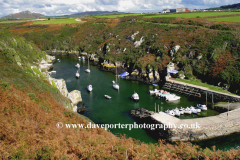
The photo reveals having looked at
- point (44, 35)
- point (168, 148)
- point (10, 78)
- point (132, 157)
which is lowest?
point (168, 148)

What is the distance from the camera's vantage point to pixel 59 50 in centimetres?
12175

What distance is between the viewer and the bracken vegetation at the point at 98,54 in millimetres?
11852

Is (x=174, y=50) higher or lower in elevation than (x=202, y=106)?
higher

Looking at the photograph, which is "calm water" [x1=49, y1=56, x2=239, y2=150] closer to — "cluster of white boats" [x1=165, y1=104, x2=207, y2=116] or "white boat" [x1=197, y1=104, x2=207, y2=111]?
"white boat" [x1=197, y1=104, x2=207, y2=111]

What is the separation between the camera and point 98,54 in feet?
307

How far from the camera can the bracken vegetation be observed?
38.9 ft

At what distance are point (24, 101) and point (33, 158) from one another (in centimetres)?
948

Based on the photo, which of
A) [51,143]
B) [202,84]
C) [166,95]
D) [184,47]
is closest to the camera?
[51,143]

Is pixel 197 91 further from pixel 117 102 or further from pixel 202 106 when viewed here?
pixel 117 102

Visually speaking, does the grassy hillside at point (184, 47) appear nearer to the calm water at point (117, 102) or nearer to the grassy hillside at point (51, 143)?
the calm water at point (117, 102)

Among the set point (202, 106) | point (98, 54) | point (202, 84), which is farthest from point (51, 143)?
point (98, 54)

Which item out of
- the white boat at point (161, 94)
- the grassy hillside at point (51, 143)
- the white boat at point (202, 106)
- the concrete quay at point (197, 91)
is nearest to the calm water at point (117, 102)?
the white boat at point (202, 106)

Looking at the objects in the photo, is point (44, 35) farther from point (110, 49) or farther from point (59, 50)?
point (110, 49)

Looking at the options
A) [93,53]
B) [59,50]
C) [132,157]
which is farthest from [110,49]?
[132,157]
